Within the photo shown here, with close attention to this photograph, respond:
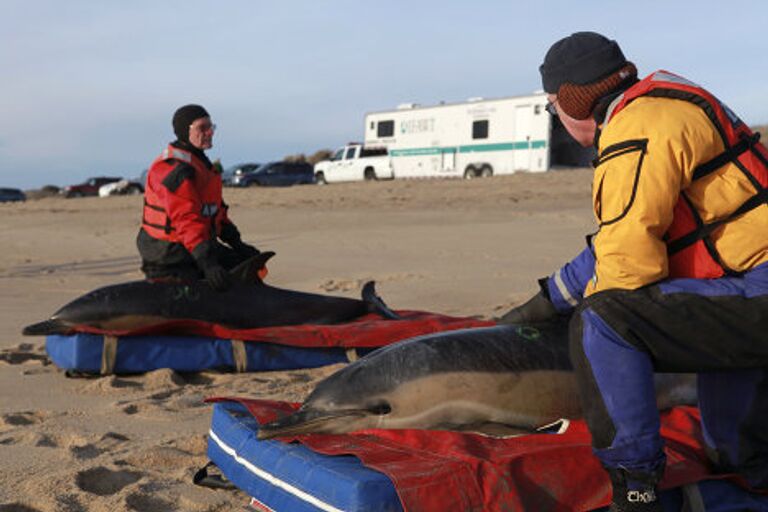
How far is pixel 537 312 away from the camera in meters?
4.30

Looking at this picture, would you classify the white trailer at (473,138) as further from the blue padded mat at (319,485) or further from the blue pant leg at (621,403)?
the blue pant leg at (621,403)

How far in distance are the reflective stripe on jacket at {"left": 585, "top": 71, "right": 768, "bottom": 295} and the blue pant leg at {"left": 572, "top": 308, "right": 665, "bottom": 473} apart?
0.19 metres

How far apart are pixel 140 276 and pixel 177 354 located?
6705 mm

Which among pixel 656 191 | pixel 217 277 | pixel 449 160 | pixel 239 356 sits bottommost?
pixel 239 356

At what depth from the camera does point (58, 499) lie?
3.90 m

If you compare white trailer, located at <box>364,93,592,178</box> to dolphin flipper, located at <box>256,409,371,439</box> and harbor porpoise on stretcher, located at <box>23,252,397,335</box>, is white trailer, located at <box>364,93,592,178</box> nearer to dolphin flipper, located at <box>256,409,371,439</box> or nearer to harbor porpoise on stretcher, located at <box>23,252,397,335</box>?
harbor porpoise on stretcher, located at <box>23,252,397,335</box>

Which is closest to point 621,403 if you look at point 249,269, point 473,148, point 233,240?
point 249,269

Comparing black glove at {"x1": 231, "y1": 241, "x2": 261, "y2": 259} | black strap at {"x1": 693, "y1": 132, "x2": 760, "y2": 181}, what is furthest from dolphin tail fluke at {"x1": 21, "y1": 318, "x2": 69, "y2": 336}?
black strap at {"x1": 693, "y1": 132, "x2": 760, "y2": 181}

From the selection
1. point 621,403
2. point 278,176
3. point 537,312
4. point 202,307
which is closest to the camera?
point 621,403

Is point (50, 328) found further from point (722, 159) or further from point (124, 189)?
point (124, 189)

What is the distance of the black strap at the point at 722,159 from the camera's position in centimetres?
306

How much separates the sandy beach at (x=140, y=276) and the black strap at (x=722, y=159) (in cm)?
220

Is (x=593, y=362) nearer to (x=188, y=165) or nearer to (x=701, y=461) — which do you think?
(x=701, y=461)

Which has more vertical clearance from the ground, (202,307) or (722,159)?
(722,159)
